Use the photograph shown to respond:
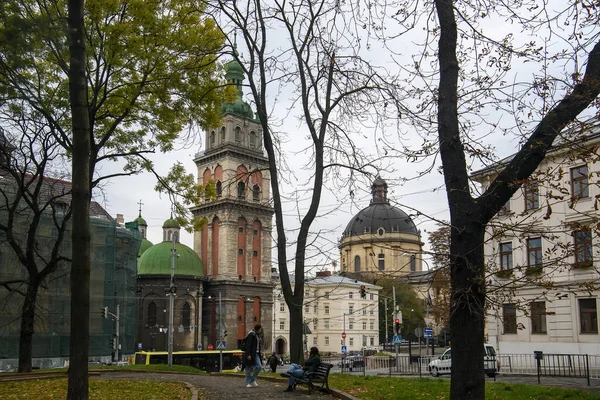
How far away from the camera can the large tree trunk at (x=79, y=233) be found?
9508 mm

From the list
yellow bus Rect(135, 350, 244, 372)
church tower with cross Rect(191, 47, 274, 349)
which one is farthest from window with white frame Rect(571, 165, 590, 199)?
church tower with cross Rect(191, 47, 274, 349)

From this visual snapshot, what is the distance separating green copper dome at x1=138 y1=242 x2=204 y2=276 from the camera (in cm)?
7419

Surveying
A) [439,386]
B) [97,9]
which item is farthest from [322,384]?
[97,9]

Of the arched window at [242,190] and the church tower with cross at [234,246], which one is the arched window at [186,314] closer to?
the church tower with cross at [234,246]

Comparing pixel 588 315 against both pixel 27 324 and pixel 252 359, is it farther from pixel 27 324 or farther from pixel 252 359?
pixel 27 324

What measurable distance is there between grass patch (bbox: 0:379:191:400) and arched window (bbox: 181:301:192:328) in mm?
59037

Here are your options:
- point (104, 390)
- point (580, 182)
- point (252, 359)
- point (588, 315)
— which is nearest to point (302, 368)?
point (252, 359)

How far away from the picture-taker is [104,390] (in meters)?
12.8

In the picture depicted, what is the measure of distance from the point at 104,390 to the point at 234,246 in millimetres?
63784

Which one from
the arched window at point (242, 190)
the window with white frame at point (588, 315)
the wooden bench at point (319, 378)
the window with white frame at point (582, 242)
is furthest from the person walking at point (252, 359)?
the window with white frame at point (588, 315)

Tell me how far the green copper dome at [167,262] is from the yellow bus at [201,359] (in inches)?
892

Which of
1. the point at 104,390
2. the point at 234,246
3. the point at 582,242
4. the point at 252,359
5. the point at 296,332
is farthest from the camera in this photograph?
the point at 234,246

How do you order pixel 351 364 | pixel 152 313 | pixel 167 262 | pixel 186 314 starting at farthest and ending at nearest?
pixel 167 262 < pixel 186 314 < pixel 152 313 < pixel 351 364

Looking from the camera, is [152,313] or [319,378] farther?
[152,313]
